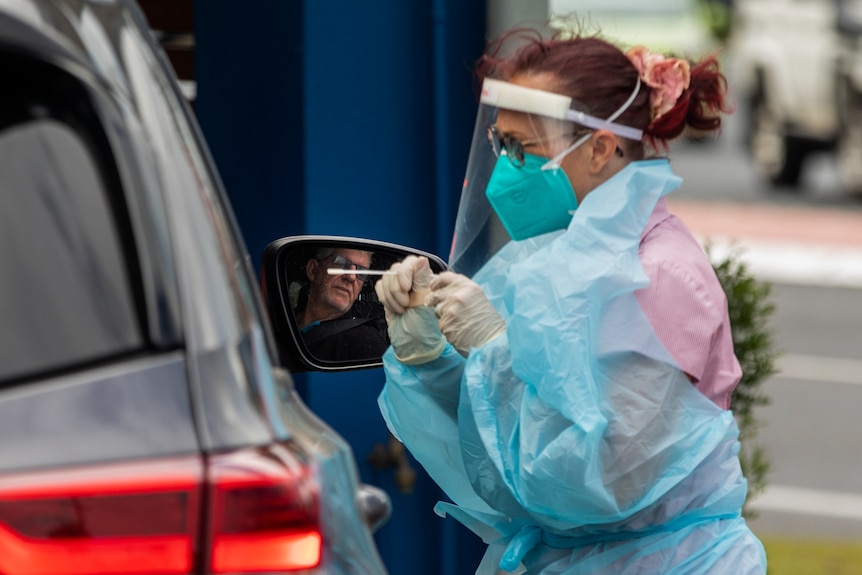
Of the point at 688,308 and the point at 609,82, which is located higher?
the point at 609,82

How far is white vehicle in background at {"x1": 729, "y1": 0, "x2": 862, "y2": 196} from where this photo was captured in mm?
14188

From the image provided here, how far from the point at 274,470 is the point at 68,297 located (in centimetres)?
27

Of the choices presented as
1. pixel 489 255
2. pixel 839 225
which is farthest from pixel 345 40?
pixel 839 225

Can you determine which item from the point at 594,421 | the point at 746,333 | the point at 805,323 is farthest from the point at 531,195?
the point at 805,323

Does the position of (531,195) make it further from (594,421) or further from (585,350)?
(594,421)

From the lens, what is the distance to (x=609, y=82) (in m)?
2.65

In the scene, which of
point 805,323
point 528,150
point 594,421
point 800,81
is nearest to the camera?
point 594,421

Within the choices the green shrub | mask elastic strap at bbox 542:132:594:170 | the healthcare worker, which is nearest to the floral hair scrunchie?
the healthcare worker

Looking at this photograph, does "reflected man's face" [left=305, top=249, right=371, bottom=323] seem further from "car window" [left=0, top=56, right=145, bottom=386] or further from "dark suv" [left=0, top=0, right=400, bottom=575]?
"car window" [left=0, top=56, right=145, bottom=386]

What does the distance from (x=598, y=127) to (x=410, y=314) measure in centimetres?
48

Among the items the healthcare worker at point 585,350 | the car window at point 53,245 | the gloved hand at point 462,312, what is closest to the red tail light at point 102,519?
the car window at point 53,245

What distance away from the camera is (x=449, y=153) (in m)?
3.96

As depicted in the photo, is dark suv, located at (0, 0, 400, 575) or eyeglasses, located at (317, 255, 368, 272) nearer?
dark suv, located at (0, 0, 400, 575)

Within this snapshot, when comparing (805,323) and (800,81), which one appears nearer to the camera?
(805,323)
